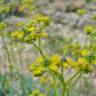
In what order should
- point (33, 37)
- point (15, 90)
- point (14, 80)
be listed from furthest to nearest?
point (14, 80)
point (15, 90)
point (33, 37)

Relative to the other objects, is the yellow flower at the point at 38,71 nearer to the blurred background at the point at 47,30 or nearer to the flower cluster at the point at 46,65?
the flower cluster at the point at 46,65

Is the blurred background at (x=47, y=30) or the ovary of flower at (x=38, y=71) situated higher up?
the ovary of flower at (x=38, y=71)

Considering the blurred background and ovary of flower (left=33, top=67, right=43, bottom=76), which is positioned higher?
ovary of flower (left=33, top=67, right=43, bottom=76)

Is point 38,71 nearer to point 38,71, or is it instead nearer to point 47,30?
point 38,71

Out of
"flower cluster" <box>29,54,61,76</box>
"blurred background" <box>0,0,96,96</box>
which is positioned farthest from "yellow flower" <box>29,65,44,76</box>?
"blurred background" <box>0,0,96,96</box>

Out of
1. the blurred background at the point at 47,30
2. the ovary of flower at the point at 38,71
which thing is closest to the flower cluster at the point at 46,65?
the ovary of flower at the point at 38,71

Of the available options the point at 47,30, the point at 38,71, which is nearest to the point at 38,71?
the point at 38,71

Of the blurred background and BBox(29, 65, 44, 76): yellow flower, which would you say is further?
the blurred background

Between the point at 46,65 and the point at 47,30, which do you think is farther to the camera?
the point at 47,30

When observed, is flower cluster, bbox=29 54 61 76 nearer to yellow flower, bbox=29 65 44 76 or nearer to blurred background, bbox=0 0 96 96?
yellow flower, bbox=29 65 44 76

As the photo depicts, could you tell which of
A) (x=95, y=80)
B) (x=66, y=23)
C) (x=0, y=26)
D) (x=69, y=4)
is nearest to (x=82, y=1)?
(x=69, y=4)

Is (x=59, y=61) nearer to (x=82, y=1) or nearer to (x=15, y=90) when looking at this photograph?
(x=15, y=90)
